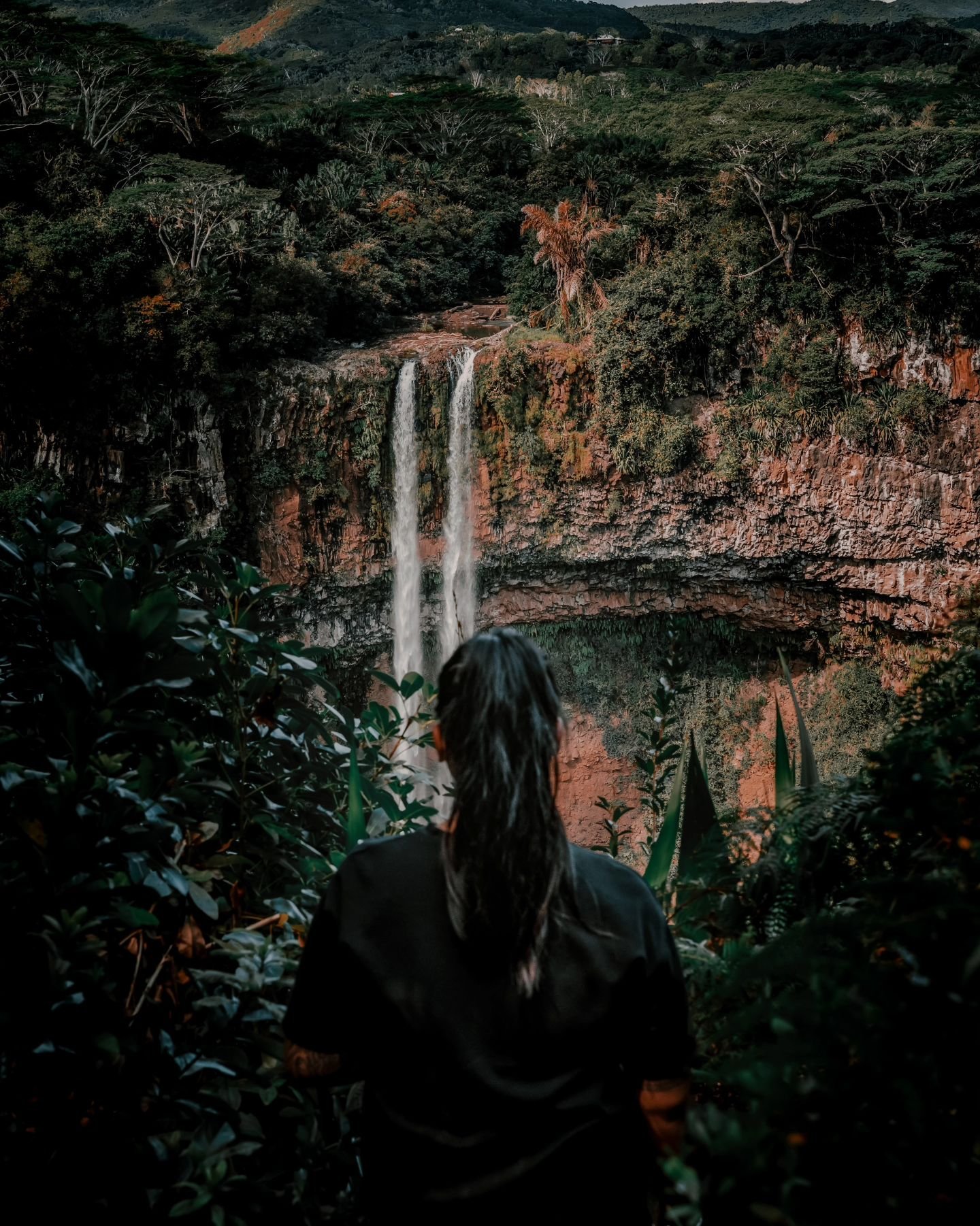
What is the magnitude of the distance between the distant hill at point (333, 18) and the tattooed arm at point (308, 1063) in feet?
125

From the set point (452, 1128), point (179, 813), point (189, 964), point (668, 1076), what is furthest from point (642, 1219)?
point (179, 813)

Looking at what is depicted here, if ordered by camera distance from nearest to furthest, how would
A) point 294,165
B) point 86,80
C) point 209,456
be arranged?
point 209,456 → point 86,80 → point 294,165

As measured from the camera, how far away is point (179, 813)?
5.11ft

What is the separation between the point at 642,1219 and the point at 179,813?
1077 mm

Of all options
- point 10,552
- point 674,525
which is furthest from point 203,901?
point 674,525

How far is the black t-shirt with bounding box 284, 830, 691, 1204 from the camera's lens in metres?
0.96

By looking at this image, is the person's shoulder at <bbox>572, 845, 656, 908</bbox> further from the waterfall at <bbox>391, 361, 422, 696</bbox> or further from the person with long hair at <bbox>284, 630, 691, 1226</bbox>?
the waterfall at <bbox>391, 361, 422, 696</bbox>

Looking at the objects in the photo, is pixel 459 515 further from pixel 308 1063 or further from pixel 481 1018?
pixel 481 1018

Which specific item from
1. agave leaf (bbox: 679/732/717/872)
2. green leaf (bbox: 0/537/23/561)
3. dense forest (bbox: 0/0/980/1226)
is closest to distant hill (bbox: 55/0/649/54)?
dense forest (bbox: 0/0/980/1226)

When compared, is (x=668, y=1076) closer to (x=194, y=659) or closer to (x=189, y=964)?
(x=189, y=964)

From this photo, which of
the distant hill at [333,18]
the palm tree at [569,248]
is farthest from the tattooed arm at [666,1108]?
the distant hill at [333,18]

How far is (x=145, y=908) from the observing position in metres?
1.36

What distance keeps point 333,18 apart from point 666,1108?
43.0 meters

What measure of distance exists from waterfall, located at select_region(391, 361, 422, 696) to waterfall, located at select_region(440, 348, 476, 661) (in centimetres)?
62
